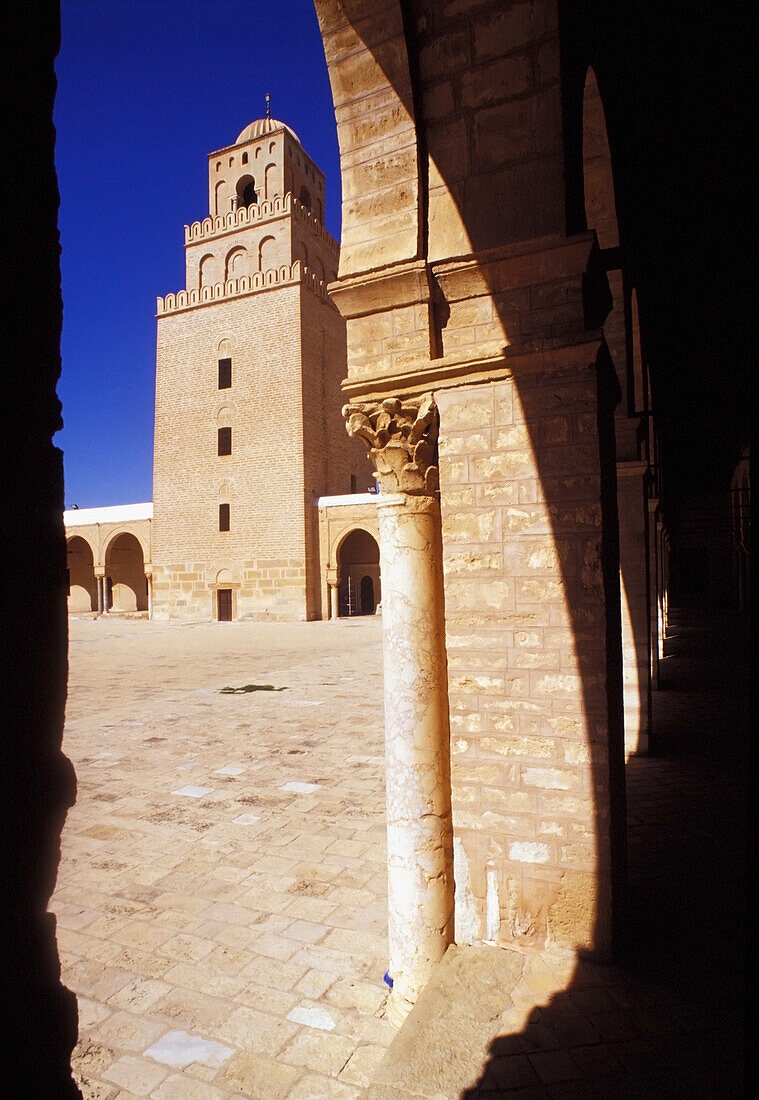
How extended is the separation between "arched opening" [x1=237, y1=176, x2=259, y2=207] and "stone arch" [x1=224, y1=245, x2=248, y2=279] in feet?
8.38

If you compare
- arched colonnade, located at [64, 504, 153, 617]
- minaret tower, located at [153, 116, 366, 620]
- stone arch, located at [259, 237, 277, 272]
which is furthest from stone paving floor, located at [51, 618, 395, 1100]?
stone arch, located at [259, 237, 277, 272]

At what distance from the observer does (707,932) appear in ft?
9.80

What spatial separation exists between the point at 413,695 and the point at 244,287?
2528 cm

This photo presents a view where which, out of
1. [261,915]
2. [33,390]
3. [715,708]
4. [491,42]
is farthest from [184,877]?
[715,708]

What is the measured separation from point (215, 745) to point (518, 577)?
5554 mm

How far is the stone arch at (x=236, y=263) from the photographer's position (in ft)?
87.2

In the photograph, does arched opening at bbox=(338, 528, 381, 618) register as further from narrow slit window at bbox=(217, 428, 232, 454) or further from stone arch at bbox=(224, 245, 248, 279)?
stone arch at bbox=(224, 245, 248, 279)

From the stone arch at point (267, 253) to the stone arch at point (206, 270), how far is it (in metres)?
2.29

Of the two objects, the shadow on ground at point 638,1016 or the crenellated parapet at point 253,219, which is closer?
the shadow on ground at point 638,1016

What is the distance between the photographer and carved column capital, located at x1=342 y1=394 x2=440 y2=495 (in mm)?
3139

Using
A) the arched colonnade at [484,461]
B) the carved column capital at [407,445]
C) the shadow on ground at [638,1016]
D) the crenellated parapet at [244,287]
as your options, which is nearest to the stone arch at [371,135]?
the arched colonnade at [484,461]

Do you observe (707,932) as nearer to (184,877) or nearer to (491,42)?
(184,877)

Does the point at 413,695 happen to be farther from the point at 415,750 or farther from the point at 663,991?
the point at 663,991

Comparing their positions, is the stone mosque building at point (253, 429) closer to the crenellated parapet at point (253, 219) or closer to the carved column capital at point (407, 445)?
the crenellated parapet at point (253, 219)
